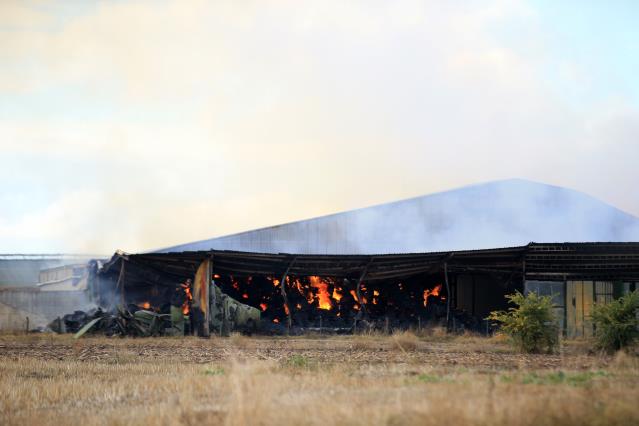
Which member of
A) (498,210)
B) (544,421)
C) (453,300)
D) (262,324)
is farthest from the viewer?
(498,210)

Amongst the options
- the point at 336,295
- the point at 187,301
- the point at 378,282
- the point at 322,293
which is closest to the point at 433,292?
the point at 378,282

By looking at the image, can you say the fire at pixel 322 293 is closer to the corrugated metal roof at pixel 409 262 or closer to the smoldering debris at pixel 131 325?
the corrugated metal roof at pixel 409 262

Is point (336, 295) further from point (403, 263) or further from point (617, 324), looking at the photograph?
point (617, 324)

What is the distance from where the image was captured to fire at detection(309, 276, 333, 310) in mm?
34594

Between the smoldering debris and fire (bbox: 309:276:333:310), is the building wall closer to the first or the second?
fire (bbox: 309:276:333:310)

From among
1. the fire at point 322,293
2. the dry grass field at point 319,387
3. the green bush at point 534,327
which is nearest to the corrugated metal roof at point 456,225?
the fire at point 322,293

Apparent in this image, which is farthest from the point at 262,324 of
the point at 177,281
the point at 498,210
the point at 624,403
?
the point at 624,403

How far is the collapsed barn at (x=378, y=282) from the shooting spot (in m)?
29.8

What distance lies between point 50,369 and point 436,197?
24731 mm

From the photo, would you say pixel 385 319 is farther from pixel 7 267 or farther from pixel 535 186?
pixel 7 267

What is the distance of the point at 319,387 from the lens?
1245 cm

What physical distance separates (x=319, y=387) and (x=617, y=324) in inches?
448

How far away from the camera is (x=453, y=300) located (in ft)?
119

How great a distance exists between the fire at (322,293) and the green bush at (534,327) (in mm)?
13629
